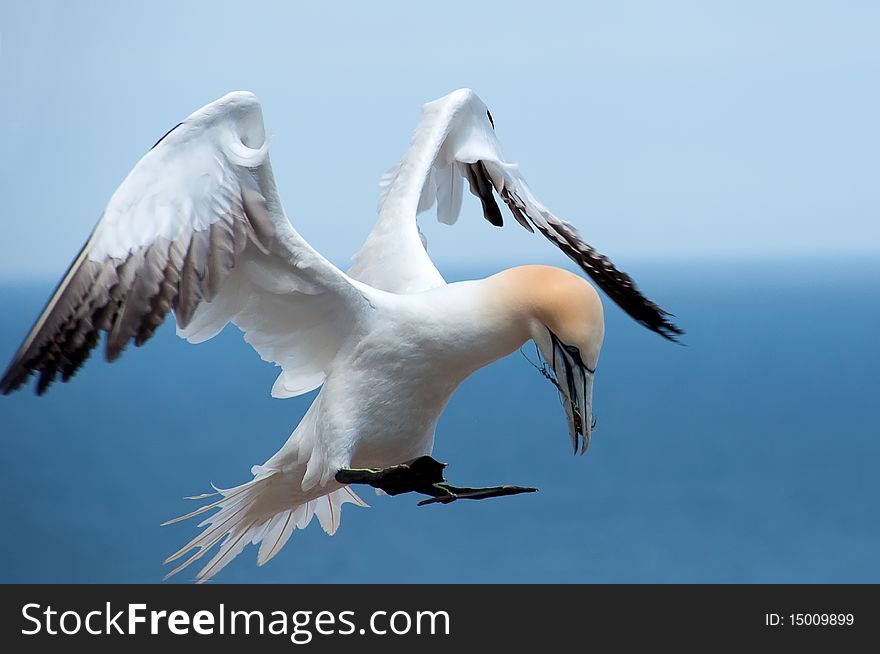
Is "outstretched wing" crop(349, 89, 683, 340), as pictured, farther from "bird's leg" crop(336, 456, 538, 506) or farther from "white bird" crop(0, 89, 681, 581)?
"bird's leg" crop(336, 456, 538, 506)

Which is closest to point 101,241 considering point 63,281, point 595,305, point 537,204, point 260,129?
point 63,281

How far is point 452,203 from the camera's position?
2328 mm

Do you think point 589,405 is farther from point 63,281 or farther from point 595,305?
point 63,281

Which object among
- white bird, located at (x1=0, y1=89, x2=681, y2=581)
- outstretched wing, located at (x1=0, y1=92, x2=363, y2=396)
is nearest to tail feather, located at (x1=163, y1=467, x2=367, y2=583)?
white bird, located at (x1=0, y1=89, x2=681, y2=581)

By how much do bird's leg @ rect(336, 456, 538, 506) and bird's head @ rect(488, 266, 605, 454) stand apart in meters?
0.12

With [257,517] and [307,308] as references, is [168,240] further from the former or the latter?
[257,517]

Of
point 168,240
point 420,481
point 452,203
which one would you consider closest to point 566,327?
point 420,481

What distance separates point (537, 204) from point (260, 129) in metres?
0.57

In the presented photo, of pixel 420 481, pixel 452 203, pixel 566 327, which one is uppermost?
pixel 452 203

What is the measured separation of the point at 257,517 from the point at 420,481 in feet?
1.28

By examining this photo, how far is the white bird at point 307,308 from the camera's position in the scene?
1635mm

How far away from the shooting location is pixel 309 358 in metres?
1.91

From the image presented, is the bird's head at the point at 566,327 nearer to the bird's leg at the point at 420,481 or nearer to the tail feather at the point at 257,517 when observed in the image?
the bird's leg at the point at 420,481

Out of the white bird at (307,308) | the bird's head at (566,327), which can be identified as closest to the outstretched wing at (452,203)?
the white bird at (307,308)
